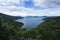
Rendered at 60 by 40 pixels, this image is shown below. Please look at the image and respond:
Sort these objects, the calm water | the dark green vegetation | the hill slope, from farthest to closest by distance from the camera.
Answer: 1. the calm water
2. the hill slope
3. the dark green vegetation

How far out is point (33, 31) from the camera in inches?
285

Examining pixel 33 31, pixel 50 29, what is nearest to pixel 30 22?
pixel 33 31

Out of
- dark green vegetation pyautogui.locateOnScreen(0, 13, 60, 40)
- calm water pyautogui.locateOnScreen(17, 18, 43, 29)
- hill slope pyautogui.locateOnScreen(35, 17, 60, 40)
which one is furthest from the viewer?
calm water pyautogui.locateOnScreen(17, 18, 43, 29)

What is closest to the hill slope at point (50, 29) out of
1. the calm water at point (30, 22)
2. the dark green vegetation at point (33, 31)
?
the dark green vegetation at point (33, 31)

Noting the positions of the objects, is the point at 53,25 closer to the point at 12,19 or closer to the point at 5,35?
the point at 12,19

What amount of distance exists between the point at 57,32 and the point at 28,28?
1874 mm

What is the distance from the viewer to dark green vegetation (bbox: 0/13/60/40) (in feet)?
17.5

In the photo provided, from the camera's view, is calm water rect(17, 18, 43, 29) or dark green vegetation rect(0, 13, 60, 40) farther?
calm water rect(17, 18, 43, 29)

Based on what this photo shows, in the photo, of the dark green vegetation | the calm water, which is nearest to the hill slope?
the dark green vegetation

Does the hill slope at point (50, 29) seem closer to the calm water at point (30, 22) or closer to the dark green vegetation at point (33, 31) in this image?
the dark green vegetation at point (33, 31)

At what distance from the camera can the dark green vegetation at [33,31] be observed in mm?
5349

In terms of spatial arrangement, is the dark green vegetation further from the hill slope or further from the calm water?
the calm water

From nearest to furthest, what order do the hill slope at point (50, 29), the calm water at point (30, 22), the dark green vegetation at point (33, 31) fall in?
the dark green vegetation at point (33, 31), the hill slope at point (50, 29), the calm water at point (30, 22)

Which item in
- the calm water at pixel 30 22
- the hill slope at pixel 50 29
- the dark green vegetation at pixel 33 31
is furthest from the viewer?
the calm water at pixel 30 22
